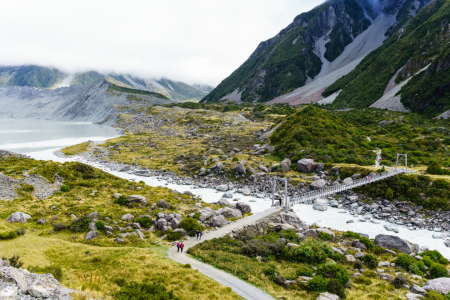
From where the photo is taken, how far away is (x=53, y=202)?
96.2ft

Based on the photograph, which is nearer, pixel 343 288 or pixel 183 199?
pixel 343 288

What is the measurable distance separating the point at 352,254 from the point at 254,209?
48.2 ft

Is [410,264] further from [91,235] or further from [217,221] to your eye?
[91,235]

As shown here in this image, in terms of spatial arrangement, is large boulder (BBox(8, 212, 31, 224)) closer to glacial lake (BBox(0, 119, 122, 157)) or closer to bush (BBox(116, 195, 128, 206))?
bush (BBox(116, 195, 128, 206))

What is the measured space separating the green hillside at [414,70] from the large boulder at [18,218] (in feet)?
400

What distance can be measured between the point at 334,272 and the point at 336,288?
1704mm

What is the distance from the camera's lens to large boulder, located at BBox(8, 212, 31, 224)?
930 inches

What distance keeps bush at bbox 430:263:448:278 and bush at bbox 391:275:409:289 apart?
419 centimetres

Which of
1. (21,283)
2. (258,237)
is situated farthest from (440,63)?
(21,283)

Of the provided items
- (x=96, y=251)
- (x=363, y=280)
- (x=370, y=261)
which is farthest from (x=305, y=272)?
(x=96, y=251)

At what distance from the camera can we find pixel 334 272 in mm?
16844

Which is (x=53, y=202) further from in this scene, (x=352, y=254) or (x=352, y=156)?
(x=352, y=156)

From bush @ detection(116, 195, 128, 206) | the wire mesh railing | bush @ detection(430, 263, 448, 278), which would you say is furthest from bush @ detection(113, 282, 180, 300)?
the wire mesh railing

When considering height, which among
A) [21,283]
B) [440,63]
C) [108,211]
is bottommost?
[108,211]
